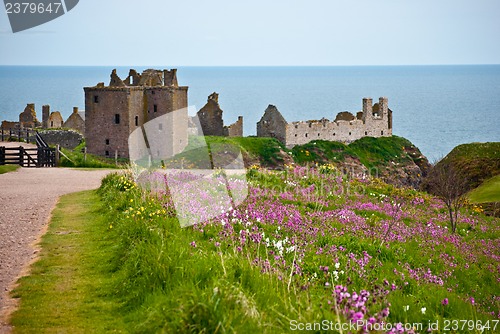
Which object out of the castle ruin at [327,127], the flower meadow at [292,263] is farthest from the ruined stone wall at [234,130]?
the flower meadow at [292,263]

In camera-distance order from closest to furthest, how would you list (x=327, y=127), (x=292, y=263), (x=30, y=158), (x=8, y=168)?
1. (x=292, y=263)
2. (x=8, y=168)
3. (x=30, y=158)
4. (x=327, y=127)

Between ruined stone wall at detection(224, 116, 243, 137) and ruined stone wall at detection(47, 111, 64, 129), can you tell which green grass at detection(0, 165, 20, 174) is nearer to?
ruined stone wall at detection(224, 116, 243, 137)

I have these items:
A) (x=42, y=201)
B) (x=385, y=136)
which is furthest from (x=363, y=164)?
(x=42, y=201)

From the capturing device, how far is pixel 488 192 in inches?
1318

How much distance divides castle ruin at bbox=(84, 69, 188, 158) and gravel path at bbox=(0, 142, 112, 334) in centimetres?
2901

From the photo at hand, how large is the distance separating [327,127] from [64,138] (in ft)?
85.9

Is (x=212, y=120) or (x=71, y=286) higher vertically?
(x=212, y=120)

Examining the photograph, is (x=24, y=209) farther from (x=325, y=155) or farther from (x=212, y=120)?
(x=212, y=120)

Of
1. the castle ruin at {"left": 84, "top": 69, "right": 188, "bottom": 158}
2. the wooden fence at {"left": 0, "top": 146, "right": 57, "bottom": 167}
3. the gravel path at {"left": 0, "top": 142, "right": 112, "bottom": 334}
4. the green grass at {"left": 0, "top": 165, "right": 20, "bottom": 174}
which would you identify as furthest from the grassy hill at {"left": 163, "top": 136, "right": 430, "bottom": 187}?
the gravel path at {"left": 0, "top": 142, "right": 112, "bottom": 334}

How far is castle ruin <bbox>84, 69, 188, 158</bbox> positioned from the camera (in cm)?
6488

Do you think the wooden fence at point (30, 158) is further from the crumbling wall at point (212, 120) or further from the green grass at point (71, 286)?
the crumbling wall at point (212, 120)

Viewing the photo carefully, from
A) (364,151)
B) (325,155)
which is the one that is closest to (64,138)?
(325,155)

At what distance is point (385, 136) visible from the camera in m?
80.6

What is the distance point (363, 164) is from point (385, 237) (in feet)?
183
